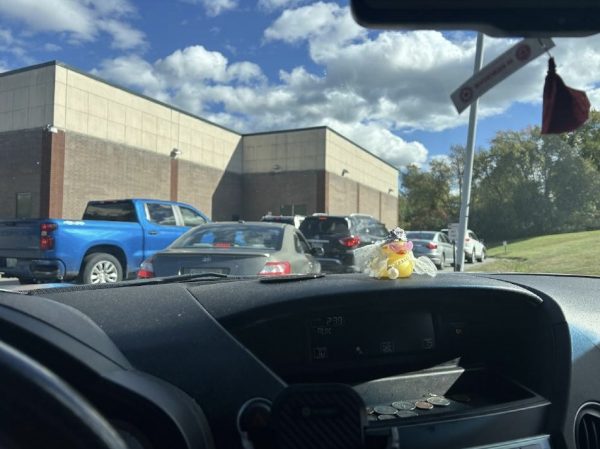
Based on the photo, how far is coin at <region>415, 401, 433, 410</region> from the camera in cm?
Result: 212

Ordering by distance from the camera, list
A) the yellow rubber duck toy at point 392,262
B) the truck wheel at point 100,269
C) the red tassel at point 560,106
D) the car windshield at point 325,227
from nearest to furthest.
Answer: the red tassel at point 560,106 → the yellow rubber duck toy at point 392,262 → the truck wheel at point 100,269 → the car windshield at point 325,227

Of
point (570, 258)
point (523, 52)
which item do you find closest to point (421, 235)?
point (570, 258)

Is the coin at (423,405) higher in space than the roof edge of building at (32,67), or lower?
lower

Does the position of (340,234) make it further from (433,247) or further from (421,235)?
(421,235)

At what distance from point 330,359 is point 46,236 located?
886 centimetres

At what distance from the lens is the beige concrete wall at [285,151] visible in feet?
122

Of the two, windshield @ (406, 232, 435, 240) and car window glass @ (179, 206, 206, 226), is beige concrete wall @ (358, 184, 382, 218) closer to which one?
windshield @ (406, 232, 435, 240)

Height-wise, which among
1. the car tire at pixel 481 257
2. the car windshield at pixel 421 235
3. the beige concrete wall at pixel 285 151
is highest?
the beige concrete wall at pixel 285 151

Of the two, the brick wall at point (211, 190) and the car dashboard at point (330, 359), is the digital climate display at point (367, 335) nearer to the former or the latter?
the car dashboard at point (330, 359)

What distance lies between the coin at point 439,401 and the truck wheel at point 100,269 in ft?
29.4

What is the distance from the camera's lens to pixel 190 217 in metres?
13.3

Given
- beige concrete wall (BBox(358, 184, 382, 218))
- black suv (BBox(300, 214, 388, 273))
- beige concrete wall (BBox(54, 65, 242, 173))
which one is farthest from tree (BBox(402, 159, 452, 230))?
black suv (BBox(300, 214, 388, 273))

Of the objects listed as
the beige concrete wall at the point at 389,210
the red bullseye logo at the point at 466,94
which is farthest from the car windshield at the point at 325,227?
the beige concrete wall at the point at 389,210

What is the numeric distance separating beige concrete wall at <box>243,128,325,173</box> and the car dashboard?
3480 centimetres
